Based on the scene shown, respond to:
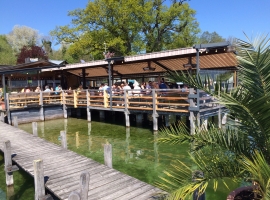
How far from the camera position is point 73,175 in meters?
4.88

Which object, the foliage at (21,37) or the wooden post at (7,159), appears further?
the foliage at (21,37)

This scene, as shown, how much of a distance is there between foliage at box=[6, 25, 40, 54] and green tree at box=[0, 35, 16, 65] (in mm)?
1365

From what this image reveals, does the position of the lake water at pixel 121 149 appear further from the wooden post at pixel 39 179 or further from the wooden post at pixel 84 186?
the wooden post at pixel 84 186

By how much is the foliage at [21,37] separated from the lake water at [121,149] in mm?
43130

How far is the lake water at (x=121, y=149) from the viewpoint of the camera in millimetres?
6051

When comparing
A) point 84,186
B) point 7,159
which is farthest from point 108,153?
point 7,159

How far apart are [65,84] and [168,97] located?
14791 millimetres

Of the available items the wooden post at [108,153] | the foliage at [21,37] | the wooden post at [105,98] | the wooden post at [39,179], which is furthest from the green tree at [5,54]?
the wooden post at [39,179]

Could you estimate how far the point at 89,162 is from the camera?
5605 mm

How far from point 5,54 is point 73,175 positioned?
45782 millimetres

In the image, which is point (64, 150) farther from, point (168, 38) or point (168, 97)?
point (168, 38)

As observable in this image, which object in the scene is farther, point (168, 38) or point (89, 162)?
point (168, 38)

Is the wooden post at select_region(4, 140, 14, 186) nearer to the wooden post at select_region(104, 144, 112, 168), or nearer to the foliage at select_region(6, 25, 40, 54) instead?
the wooden post at select_region(104, 144, 112, 168)

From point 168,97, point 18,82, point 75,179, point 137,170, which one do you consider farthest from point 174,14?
point 75,179
